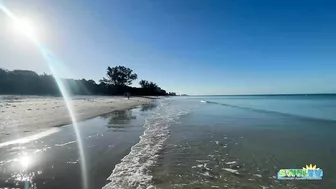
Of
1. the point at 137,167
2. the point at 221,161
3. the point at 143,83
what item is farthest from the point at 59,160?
the point at 143,83

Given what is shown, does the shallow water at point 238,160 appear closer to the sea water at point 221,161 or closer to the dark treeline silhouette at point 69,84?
the sea water at point 221,161

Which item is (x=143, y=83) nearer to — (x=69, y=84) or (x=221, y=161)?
(x=69, y=84)

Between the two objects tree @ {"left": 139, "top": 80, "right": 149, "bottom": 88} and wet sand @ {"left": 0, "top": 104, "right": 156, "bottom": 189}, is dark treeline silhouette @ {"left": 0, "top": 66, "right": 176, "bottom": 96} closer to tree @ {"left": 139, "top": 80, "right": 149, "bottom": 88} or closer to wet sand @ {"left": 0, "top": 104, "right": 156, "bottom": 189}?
tree @ {"left": 139, "top": 80, "right": 149, "bottom": 88}

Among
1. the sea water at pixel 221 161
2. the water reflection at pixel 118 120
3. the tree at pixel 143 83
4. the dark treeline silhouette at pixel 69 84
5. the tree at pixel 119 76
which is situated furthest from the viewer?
the tree at pixel 143 83

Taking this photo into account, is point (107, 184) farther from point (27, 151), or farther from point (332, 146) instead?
point (332, 146)

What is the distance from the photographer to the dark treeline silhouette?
7041 centimetres

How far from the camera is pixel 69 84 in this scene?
98750 mm

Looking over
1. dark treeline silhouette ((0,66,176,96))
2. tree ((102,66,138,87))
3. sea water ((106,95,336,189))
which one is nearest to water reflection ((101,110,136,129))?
sea water ((106,95,336,189))

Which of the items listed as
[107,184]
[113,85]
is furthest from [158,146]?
[113,85]

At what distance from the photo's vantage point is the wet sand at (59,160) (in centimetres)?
561

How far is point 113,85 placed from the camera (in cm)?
11744

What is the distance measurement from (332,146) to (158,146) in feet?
24.9

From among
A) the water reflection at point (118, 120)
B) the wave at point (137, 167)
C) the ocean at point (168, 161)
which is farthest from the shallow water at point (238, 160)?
the water reflection at point (118, 120)

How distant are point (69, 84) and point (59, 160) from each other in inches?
3947
